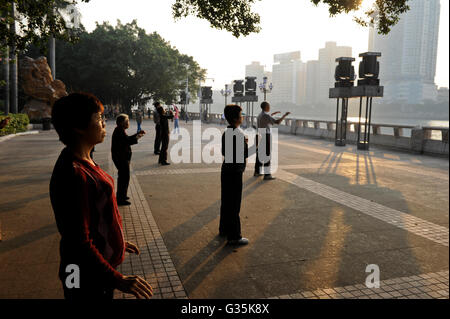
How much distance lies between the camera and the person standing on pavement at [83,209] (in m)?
1.72

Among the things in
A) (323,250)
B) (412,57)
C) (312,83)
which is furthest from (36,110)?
(312,83)

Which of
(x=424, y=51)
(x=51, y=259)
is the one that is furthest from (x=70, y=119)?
(x=424, y=51)

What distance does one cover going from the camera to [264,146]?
891 cm

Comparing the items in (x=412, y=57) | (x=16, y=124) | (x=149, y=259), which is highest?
(x=412, y=57)

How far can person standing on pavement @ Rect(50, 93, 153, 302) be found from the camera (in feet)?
5.64

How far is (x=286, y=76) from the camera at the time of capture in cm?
13350

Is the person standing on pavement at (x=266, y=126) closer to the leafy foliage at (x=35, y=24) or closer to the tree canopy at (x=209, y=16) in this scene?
the tree canopy at (x=209, y=16)

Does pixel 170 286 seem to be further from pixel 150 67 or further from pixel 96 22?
pixel 96 22

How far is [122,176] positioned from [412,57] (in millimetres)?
141732

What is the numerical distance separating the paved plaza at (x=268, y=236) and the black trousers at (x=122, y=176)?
1.17 feet

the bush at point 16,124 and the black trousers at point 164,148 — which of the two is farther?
the bush at point 16,124

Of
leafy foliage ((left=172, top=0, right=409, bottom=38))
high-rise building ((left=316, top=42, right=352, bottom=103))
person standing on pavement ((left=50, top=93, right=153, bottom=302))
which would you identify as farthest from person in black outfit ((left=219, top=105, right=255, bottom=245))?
high-rise building ((left=316, top=42, right=352, bottom=103))

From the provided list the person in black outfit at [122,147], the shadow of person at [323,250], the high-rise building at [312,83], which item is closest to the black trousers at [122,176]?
the person in black outfit at [122,147]

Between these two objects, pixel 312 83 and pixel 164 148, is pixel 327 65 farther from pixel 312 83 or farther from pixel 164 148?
pixel 164 148
